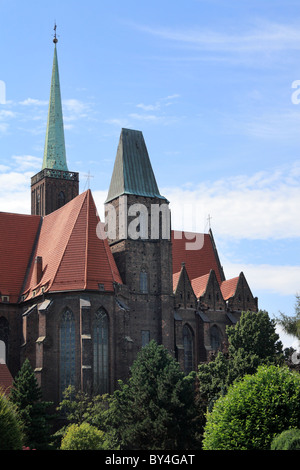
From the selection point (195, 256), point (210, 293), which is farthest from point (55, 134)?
point (210, 293)

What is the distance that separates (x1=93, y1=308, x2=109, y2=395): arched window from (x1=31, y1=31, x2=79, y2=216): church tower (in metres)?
23.0

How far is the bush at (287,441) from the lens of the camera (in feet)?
103

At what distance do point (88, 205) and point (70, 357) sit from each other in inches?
492

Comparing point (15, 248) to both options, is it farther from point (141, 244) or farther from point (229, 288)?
point (229, 288)

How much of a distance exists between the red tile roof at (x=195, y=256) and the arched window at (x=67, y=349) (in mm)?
16768

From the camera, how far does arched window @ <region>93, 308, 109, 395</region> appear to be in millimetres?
57656

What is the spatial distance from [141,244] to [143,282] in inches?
119

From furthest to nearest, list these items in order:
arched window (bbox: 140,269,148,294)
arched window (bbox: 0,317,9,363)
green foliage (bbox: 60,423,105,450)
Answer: arched window (bbox: 140,269,148,294) → arched window (bbox: 0,317,9,363) → green foliage (bbox: 60,423,105,450)

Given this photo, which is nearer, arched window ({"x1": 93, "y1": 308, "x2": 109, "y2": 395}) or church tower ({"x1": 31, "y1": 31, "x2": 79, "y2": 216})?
arched window ({"x1": 93, "y1": 308, "x2": 109, "y2": 395})

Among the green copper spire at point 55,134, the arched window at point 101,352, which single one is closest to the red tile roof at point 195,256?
the green copper spire at point 55,134

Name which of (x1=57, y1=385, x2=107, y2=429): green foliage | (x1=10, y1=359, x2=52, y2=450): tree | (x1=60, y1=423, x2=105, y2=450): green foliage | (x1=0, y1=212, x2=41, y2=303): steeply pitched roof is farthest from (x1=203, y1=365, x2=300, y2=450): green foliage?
(x1=0, y1=212, x2=41, y2=303): steeply pitched roof

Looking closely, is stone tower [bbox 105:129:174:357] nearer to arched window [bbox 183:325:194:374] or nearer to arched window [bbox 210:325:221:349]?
arched window [bbox 183:325:194:374]

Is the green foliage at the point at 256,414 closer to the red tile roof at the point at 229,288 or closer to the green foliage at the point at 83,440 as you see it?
the green foliage at the point at 83,440
